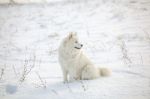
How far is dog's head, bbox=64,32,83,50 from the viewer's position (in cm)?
521

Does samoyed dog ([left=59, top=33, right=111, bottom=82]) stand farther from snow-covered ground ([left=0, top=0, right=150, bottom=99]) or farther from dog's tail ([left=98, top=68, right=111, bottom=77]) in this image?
snow-covered ground ([left=0, top=0, right=150, bottom=99])

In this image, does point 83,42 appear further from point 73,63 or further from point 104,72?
point 104,72

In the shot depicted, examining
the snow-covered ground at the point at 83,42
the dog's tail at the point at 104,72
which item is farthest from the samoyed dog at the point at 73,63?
the snow-covered ground at the point at 83,42

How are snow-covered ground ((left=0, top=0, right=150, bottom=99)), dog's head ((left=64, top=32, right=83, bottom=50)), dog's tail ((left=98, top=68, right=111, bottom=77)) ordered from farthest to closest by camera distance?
dog's head ((left=64, top=32, right=83, bottom=50)) < dog's tail ((left=98, top=68, right=111, bottom=77)) < snow-covered ground ((left=0, top=0, right=150, bottom=99))

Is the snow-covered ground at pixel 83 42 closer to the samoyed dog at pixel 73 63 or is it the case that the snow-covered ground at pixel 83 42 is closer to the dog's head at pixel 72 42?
the samoyed dog at pixel 73 63

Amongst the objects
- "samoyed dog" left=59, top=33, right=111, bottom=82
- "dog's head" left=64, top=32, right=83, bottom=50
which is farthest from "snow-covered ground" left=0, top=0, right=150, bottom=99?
"dog's head" left=64, top=32, right=83, bottom=50

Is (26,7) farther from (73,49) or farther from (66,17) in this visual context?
(73,49)

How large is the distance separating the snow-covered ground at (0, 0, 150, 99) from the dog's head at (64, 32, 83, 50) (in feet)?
2.27

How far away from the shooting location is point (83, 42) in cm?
932

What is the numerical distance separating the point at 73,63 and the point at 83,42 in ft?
13.3

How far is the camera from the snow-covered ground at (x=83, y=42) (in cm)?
430

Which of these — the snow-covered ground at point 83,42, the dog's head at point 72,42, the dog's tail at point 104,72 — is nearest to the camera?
the snow-covered ground at point 83,42

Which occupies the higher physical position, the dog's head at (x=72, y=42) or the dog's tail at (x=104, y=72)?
the dog's head at (x=72, y=42)

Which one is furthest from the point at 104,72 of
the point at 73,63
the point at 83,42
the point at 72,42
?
the point at 83,42
